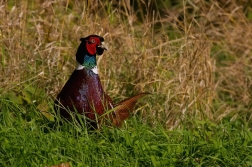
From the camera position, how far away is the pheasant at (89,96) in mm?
5609

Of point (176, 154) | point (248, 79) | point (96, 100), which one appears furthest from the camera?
point (248, 79)

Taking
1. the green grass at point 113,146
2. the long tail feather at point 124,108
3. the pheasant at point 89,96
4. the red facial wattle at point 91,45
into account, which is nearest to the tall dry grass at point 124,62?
the long tail feather at point 124,108

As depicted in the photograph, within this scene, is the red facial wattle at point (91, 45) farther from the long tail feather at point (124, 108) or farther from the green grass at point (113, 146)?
the green grass at point (113, 146)

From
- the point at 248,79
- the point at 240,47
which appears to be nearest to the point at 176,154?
the point at 248,79

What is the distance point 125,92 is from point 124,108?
59 centimetres

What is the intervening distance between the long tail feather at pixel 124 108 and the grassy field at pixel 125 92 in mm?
85

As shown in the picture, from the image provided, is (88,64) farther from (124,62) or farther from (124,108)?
(124,62)

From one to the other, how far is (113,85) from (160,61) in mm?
454

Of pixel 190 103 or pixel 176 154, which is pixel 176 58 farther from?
pixel 176 154

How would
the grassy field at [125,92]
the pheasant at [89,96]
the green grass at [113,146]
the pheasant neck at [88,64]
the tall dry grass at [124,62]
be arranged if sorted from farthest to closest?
the tall dry grass at [124,62] < the pheasant neck at [88,64] < the pheasant at [89,96] < the grassy field at [125,92] < the green grass at [113,146]

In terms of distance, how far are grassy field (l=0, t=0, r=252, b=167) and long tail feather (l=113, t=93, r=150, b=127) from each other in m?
0.08

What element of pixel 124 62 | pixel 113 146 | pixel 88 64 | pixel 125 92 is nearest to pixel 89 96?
pixel 88 64

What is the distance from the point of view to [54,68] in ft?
21.4

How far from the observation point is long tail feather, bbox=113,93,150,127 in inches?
229
